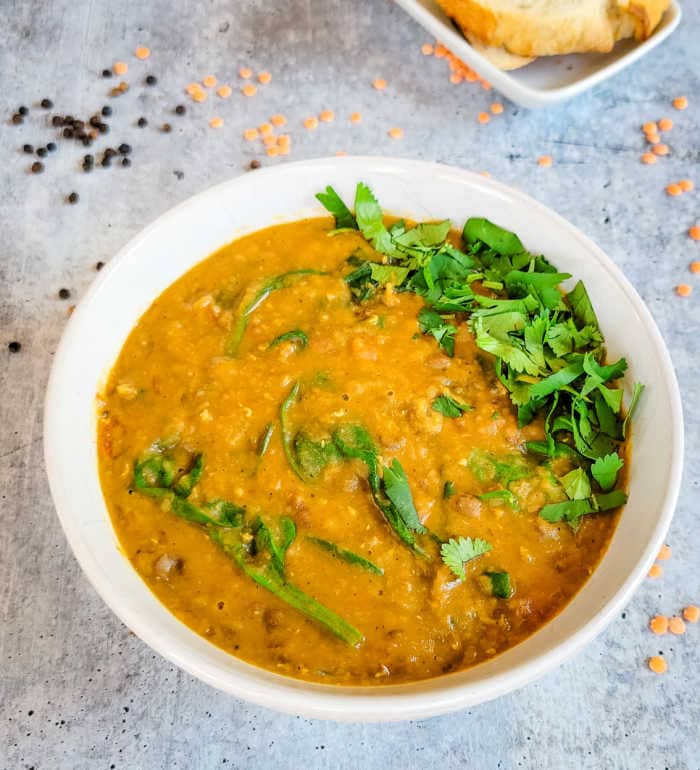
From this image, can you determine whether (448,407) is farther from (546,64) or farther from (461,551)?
(546,64)

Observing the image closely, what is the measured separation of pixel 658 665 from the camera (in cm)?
375

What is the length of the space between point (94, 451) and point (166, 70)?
8.30ft

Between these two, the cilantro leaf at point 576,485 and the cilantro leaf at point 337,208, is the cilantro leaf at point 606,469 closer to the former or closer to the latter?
the cilantro leaf at point 576,485

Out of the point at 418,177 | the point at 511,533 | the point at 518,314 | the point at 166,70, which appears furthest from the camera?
the point at 166,70

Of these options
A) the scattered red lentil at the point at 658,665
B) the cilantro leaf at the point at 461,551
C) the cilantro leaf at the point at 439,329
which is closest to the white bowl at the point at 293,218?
the cilantro leaf at the point at 461,551

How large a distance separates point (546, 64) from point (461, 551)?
9.89 ft

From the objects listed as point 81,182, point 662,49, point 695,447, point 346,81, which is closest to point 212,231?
point 81,182

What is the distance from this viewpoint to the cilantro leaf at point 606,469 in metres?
3.29

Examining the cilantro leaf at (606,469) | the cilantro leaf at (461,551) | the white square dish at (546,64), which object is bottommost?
the cilantro leaf at (461,551)

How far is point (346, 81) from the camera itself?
191 inches

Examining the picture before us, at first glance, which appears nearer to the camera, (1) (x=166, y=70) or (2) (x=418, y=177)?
(2) (x=418, y=177)

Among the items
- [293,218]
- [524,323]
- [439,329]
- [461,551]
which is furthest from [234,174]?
[461,551]

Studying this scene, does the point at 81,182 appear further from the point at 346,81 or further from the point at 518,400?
the point at 518,400

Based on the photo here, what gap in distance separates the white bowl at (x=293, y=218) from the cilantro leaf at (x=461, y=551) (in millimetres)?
349
